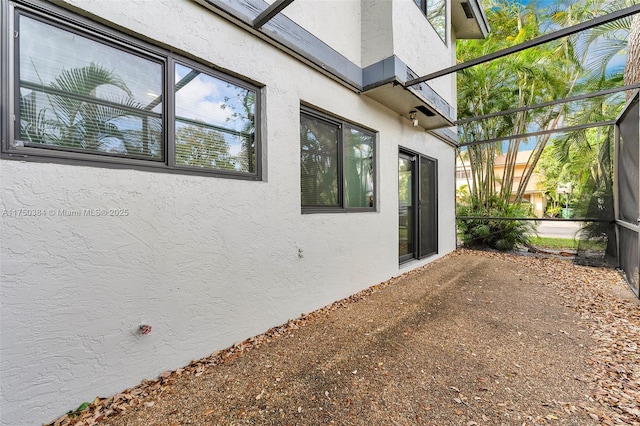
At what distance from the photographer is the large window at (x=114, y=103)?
5.07 ft

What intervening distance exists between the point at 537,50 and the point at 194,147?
27.7ft

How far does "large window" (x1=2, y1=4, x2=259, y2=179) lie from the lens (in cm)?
154

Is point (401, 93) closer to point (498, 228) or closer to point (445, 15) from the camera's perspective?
point (445, 15)

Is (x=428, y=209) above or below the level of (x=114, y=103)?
below

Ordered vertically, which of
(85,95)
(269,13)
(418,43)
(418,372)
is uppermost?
(418,43)

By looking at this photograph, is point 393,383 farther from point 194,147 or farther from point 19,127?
point 19,127

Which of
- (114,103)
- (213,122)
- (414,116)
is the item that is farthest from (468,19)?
(114,103)

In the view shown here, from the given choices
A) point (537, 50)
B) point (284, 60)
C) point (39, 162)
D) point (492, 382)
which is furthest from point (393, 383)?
point (537, 50)

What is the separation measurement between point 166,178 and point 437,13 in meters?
6.19

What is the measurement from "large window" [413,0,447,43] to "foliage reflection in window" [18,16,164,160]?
5.11 meters

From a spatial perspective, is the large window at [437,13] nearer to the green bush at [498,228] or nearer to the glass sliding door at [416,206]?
the glass sliding door at [416,206]

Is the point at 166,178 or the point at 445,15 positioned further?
the point at 445,15

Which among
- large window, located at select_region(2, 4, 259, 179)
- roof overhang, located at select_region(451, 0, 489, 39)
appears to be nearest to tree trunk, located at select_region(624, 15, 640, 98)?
roof overhang, located at select_region(451, 0, 489, 39)

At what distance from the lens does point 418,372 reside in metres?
2.03
